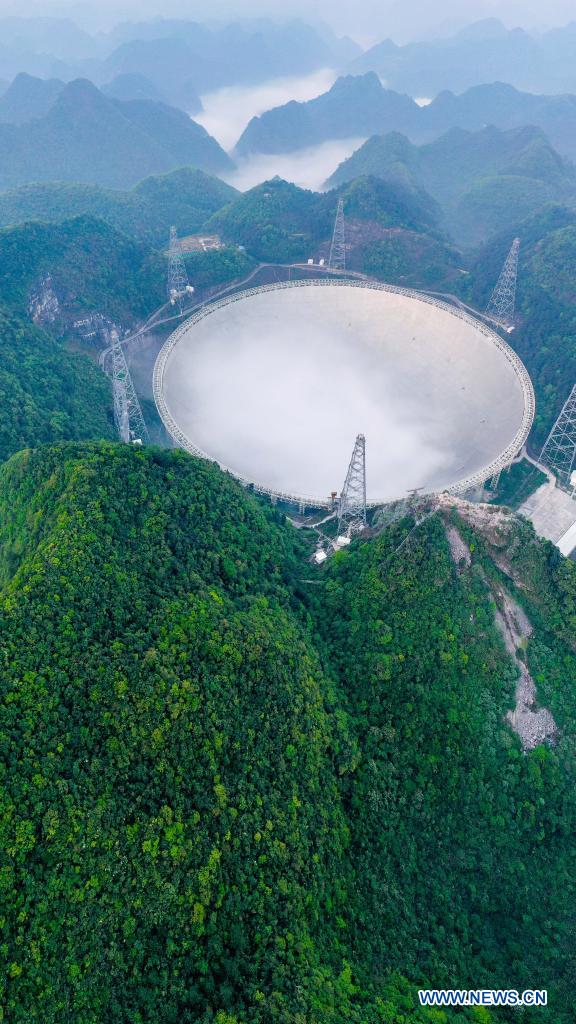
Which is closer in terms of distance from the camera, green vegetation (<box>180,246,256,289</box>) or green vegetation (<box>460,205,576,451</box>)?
green vegetation (<box>460,205,576,451</box>)

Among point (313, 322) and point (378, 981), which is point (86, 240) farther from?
point (378, 981)

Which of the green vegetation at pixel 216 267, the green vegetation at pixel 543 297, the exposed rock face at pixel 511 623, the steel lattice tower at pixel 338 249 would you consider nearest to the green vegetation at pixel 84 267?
the green vegetation at pixel 216 267

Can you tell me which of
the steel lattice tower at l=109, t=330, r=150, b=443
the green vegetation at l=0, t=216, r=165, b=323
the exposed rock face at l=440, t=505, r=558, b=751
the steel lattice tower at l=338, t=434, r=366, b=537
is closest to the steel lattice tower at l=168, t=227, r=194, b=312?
the green vegetation at l=0, t=216, r=165, b=323

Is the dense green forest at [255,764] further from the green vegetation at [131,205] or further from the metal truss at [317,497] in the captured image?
the green vegetation at [131,205]

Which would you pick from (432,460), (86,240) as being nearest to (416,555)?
(432,460)

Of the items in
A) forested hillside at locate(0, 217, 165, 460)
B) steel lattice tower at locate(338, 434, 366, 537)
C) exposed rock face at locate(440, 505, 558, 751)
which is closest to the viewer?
exposed rock face at locate(440, 505, 558, 751)

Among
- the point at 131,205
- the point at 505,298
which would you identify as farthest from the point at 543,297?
the point at 131,205

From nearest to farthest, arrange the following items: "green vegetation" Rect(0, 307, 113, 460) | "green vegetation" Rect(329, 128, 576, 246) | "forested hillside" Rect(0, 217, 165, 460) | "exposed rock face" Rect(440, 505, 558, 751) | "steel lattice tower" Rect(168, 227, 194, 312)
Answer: "exposed rock face" Rect(440, 505, 558, 751) < "green vegetation" Rect(0, 307, 113, 460) < "forested hillside" Rect(0, 217, 165, 460) < "steel lattice tower" Rect(168, 227, 194, 312) < "green vegetation" Rect(329, 128, 576, 246)

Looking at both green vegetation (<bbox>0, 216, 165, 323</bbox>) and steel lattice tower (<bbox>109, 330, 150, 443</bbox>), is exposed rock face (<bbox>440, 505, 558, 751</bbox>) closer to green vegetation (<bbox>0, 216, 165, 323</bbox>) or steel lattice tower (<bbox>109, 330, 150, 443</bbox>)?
steel lattice tower (<bbox>109, 330, 150, 443</bbox>)
